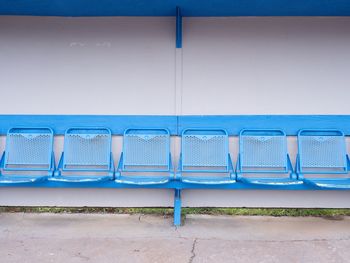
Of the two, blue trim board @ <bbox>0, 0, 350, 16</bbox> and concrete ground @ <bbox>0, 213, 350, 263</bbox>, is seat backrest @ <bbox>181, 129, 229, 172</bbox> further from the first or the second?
blue trim board @ <bbox>0, 0, 350, 16</bbox>

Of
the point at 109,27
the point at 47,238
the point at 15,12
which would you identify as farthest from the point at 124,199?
the point at 15,12

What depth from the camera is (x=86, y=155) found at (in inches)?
171

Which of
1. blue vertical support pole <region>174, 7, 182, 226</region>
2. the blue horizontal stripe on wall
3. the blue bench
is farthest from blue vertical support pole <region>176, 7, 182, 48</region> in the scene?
the blue bench

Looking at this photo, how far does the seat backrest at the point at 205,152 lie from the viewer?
168 inches

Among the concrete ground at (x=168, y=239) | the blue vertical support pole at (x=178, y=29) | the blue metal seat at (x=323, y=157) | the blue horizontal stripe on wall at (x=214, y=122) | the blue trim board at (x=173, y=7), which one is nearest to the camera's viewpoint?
the concrete ground at (x=168, y=239)

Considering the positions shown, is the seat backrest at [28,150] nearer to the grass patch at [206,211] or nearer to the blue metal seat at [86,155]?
the blue metal seat at [86,155]

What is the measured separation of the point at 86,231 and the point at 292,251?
1.95 metres

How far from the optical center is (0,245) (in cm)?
346

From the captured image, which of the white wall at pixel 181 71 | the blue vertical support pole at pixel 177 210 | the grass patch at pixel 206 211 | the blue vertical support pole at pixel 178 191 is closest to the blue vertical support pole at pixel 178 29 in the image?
the blue vertical support pole at pixel 178 191

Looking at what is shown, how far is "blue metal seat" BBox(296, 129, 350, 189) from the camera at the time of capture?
428 cm

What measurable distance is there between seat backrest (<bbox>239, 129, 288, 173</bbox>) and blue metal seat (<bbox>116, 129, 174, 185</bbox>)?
2.75ft

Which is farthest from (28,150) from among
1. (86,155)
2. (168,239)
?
(168,239)

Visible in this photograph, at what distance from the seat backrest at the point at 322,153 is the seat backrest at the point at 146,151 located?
1494 millimetres

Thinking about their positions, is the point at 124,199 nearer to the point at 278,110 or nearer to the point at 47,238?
the point at 47,238
